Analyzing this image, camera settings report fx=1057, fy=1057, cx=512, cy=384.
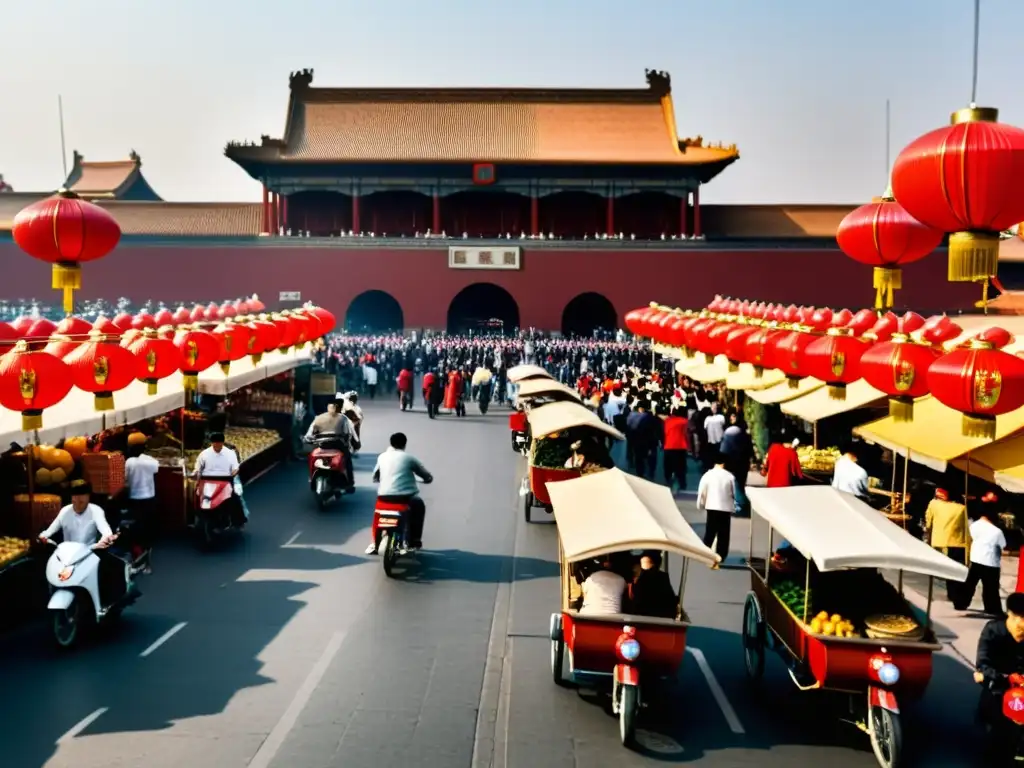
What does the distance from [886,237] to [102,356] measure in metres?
7.28

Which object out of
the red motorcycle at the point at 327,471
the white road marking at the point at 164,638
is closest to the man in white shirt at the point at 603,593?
the white road marking at the point at 164,638

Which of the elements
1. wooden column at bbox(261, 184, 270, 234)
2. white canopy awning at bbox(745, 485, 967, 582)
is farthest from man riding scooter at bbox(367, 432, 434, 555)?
wooden column at bbox(261, 184, 270, 234)

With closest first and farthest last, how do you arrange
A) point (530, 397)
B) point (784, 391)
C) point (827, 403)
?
point (827, 403)
point (784, 391)
point (530, 397)

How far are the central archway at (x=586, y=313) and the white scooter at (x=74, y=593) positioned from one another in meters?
28.7

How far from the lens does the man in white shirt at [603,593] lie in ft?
21.4

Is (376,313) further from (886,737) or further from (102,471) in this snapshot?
(886,737)

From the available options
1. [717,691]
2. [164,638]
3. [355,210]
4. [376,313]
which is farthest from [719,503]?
[376,313]

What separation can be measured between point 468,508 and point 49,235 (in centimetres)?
566

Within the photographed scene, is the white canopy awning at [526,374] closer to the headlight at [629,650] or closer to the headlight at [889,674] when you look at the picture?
the headlight at [629,650]

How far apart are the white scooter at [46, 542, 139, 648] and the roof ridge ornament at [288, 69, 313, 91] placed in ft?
99.8

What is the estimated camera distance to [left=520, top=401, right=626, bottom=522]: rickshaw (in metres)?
11.7

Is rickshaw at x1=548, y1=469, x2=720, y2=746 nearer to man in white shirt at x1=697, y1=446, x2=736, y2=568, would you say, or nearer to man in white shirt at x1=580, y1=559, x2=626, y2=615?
man in white shirt at x1=580, y1=559, x2=626, y2=615

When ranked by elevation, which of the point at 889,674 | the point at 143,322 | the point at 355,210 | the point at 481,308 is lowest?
the point at 889,674

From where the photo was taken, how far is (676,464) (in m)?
13.9
